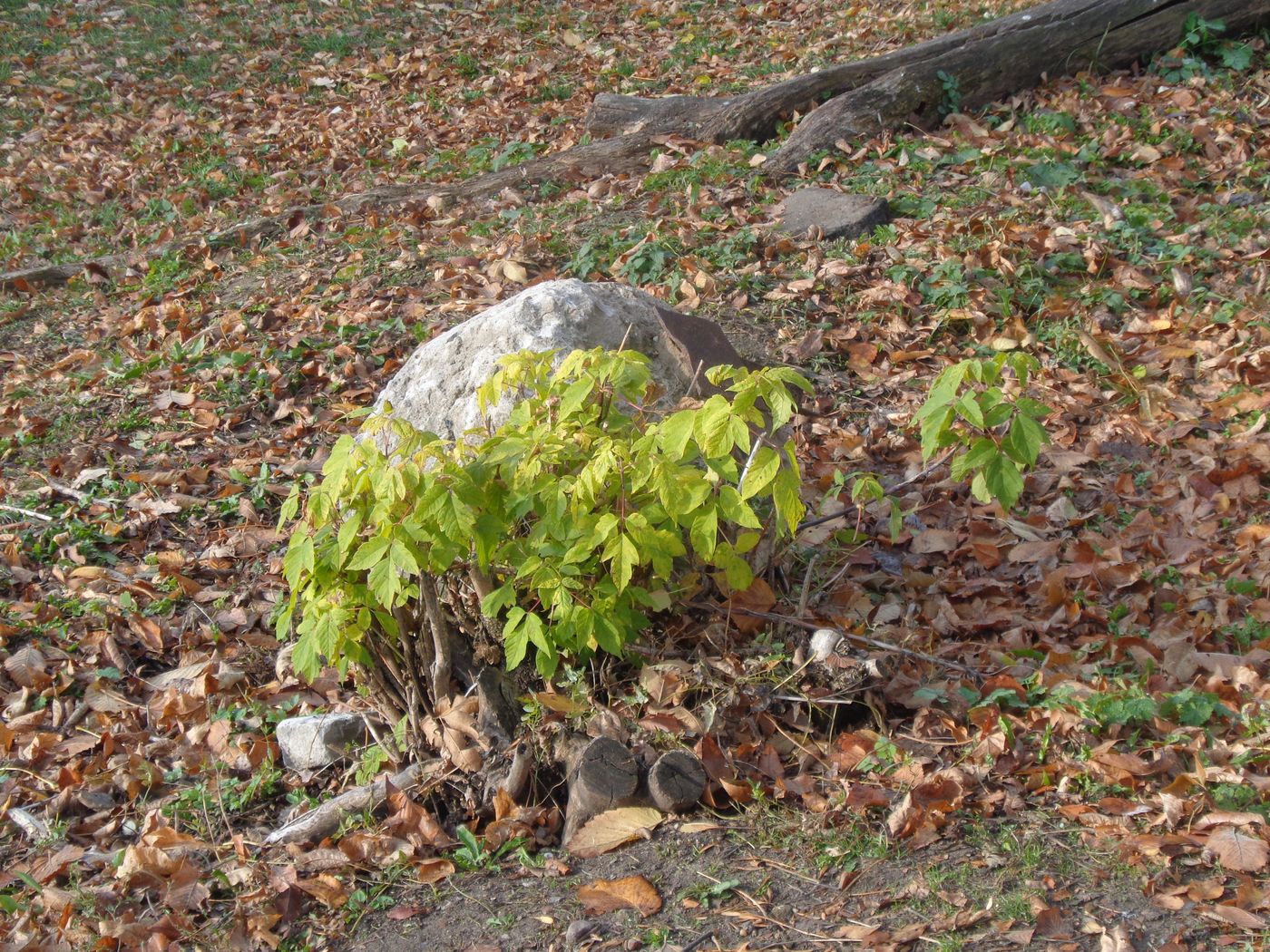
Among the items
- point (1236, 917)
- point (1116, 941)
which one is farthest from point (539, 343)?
point (1236, 917)

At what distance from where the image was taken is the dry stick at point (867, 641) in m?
3.48

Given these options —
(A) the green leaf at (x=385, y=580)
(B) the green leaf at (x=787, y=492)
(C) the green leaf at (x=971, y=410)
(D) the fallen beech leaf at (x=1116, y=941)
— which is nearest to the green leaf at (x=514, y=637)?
(A) the green leaf at (x=385, y=580)

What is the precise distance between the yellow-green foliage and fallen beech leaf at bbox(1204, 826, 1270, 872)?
1.28m

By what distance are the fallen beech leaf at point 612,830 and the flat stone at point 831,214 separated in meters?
4.06

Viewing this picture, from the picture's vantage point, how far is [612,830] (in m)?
3.07

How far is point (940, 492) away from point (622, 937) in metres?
2.57

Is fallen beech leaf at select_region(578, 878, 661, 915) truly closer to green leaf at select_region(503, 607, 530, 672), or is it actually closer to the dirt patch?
the dirt patch

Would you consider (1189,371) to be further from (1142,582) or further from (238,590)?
(238,590)

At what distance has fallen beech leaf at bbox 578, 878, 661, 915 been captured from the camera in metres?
2.82

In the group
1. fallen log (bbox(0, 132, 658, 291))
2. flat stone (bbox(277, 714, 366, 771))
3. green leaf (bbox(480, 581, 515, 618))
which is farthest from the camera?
fallen log (bbox(0, 132, 658, 291))

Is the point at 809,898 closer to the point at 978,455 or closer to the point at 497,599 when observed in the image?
the point at 497,599

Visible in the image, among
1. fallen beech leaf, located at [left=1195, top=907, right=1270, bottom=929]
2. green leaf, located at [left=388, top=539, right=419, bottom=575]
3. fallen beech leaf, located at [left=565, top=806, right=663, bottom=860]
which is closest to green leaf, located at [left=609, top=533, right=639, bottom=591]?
green leaf, located at [left=388, top=539, right=419, bottom=575]

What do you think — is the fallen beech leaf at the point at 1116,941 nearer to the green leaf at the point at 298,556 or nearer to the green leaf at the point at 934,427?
the green leaf at the point at 934,427

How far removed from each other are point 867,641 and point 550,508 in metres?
1.13
